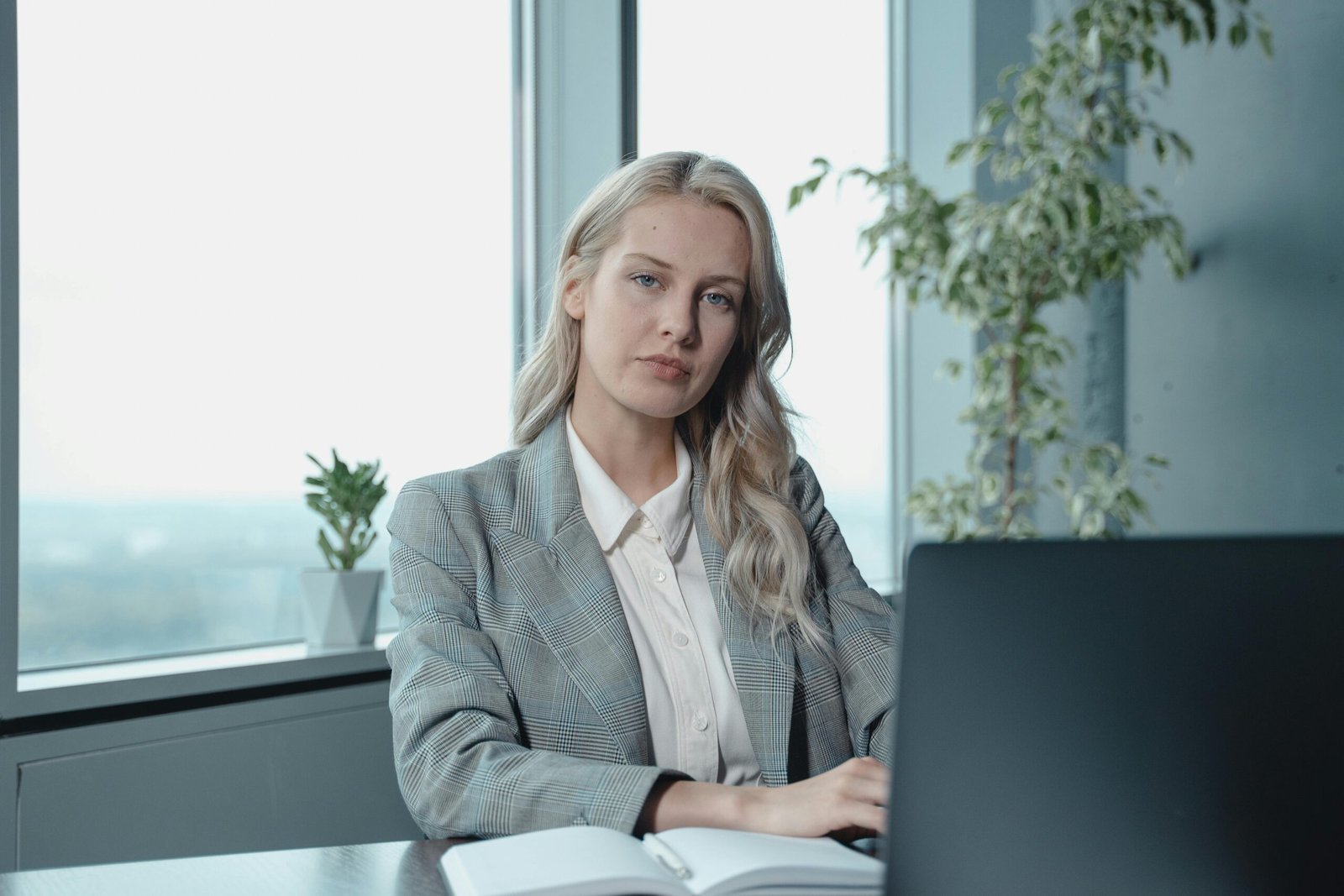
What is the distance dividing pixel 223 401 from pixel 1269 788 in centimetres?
192

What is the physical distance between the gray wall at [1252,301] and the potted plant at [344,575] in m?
2.30

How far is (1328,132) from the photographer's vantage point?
2.94 metres

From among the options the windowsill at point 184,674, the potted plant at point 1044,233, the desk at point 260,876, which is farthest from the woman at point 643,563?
the potted plant at point 1044,233

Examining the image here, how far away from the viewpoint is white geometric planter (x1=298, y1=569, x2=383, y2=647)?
2.12 meters

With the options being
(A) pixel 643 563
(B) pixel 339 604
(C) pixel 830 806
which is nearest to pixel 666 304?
(A) pixel 643 563

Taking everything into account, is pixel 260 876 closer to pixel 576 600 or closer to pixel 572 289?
pixel 576 600

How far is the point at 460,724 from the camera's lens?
1.18 m

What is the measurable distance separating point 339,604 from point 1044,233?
1924 millimetres

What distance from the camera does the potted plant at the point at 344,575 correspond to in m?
2.10

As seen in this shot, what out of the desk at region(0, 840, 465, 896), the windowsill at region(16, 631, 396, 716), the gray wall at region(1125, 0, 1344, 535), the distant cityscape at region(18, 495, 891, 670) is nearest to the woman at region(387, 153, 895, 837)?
the desk at region(0, 840, 465, 896)

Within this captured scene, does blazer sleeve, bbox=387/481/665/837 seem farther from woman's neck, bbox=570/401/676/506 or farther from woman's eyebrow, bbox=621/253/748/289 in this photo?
woman's eyebrow, bbox=621/253/748/289

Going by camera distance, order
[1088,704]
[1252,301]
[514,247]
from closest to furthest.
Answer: [1088,704] < [514,247] < [1252,301]

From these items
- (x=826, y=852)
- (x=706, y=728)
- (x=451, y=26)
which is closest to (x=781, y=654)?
(x=706, y=728)

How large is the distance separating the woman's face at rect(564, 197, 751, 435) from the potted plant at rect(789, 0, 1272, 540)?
1.44 meters
